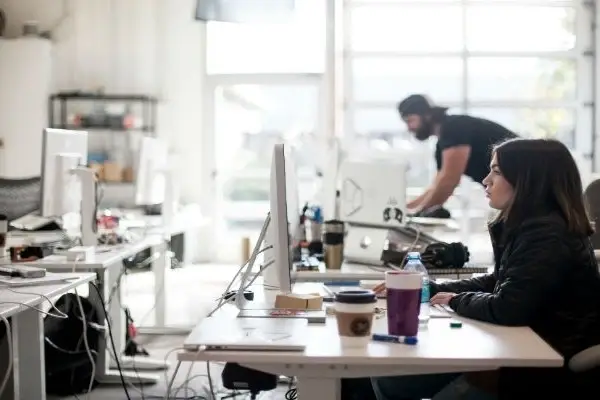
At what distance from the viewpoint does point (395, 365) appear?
1.59 m

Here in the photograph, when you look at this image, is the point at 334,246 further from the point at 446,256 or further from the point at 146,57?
the point at 146,57

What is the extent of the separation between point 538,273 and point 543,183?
0.85 feet

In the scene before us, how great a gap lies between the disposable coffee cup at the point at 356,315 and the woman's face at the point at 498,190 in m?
0.54

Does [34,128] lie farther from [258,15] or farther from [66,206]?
[66,206]

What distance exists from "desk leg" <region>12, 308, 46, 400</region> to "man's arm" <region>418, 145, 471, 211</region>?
7.48 ft

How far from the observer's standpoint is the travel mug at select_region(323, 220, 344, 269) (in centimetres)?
295

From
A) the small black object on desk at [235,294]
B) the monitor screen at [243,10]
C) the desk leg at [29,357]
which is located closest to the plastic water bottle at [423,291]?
the small black object on desk at [235,294]

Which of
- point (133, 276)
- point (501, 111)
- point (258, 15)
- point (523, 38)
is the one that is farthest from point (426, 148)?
point (133, 276)

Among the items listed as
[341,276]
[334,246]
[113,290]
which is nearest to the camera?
[341,276]

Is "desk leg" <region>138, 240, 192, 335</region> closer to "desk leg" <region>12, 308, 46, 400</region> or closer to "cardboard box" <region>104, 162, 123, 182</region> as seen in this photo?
"desk leg" <region>12, 308, 46, 400</region>

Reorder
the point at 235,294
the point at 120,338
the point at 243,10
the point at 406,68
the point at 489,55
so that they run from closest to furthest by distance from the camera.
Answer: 1. the point at 235,294
2. the point at 120,338
3. the point at 243,10
4. the point at 489,55
5. the point at 406,68

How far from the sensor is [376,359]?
1.58 meters

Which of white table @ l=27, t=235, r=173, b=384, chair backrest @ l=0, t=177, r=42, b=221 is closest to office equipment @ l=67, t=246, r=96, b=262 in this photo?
white table @ l=27, t=235, r=173, b=384

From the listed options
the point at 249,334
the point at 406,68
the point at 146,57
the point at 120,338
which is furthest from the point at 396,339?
the point at 146,57
